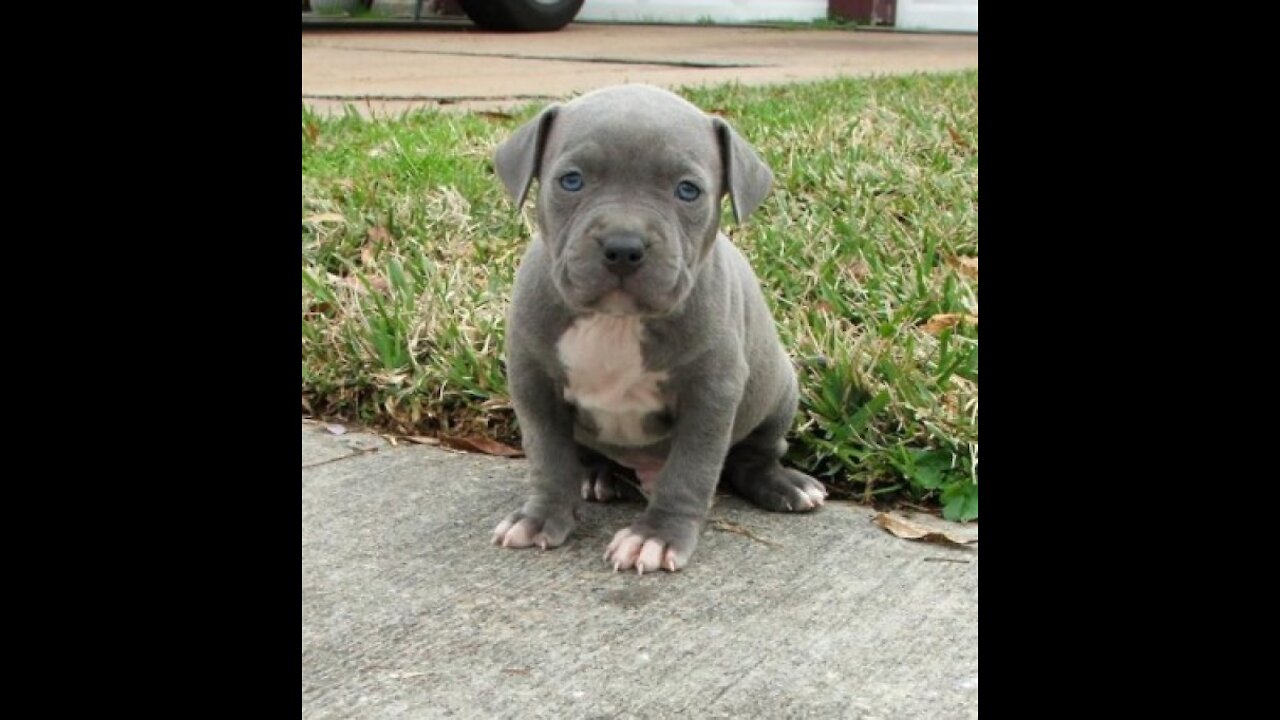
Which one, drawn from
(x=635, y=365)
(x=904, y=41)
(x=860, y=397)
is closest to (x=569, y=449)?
(x=635, y=365)

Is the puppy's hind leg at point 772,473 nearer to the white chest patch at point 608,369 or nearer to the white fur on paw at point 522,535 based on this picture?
the white chest patch at point 608,369

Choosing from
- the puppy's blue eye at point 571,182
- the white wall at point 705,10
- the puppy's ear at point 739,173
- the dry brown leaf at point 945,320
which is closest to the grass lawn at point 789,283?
the dry brown leaf at point 945,320

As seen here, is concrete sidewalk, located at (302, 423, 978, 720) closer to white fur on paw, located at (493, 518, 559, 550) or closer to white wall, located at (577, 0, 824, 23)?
white fur on paw, located at (493, 518, 559, 550)

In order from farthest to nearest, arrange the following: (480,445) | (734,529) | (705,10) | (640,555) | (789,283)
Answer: (705,10)
(789,283)
(480,445)
(734,529)
(640,555)

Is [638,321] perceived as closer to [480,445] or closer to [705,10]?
[480,445]

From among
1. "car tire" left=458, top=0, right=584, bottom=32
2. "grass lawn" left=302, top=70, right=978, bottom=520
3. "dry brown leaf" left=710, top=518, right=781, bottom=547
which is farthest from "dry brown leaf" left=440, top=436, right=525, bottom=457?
"car tire" left=458, top=0, right=584, bottom=32

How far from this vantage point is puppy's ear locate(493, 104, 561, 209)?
3531 mm

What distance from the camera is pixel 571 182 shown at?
11.2 ft

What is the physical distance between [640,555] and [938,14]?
14.9 meters

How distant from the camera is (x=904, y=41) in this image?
1552cm

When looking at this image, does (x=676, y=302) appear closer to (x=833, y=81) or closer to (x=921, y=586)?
(x=921, y=586)

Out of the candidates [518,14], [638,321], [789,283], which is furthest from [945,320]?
[518,14]

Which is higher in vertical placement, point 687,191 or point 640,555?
point 687,191

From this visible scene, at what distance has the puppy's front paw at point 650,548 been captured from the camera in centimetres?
336
